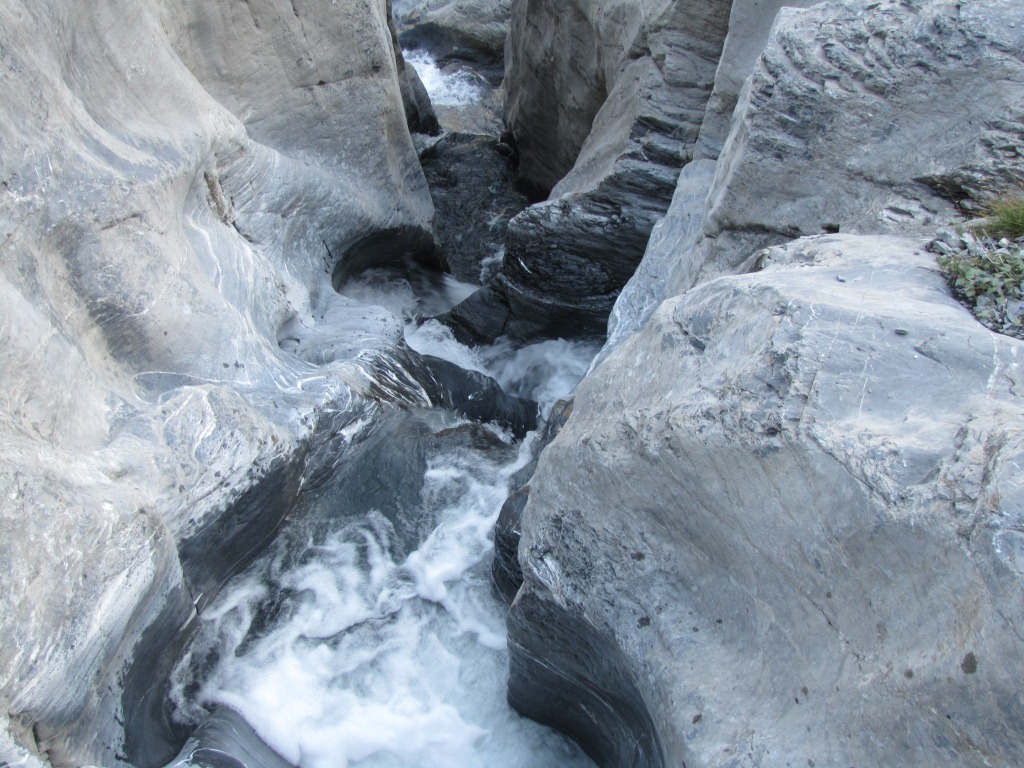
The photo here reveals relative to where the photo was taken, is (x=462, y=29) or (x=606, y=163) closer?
(x=606, y=163)

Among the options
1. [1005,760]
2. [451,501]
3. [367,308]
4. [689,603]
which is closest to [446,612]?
[451,501]

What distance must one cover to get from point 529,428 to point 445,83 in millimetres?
10126

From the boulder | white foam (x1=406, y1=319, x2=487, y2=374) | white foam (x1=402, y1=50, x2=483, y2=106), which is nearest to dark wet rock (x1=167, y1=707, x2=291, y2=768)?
the boulder

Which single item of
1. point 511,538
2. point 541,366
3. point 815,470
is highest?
point 815,470

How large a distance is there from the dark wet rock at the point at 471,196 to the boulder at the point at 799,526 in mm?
Answer: 6894

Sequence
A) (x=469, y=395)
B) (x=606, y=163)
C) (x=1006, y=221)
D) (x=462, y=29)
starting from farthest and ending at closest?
1. (x=462, y=29)
2. (x=606, y=163)
3. (x=469, y=395)
4. (x=1006, y=221)

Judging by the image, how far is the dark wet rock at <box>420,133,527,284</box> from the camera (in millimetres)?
10109

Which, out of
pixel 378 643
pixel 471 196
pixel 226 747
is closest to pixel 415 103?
pixel 471 196

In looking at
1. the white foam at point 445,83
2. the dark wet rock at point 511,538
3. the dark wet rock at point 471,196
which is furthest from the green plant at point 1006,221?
the white foam at point 445,83

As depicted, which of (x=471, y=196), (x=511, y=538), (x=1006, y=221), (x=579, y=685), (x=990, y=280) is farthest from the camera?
(x=471, y=196)

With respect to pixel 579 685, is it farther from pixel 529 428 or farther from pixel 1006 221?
pixel 529 428

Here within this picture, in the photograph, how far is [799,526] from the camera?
229 cm

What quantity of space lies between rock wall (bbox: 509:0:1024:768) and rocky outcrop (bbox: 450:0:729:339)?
213cm

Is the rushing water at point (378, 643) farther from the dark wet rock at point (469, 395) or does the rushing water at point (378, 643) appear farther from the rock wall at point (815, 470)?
the dark wet rock at point (469, 395)
